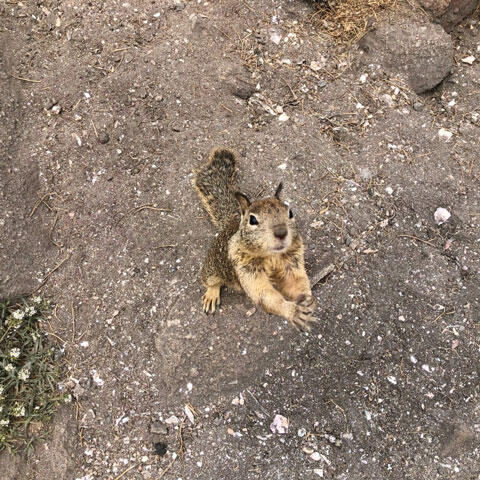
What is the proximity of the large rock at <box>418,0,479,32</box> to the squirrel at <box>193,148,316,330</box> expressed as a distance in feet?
10.2

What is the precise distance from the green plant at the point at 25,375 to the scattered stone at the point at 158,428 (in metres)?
0.77

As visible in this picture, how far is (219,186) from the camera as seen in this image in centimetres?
406

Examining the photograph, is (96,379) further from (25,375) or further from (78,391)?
(25,375)

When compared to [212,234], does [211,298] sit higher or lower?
lower

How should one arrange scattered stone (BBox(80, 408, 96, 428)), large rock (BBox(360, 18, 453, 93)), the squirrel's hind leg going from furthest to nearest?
large rock (BBox(360, 18, 453, 93)), the squirrel's hind leg, scattered stone (BBox(80, 408, 96, 428))

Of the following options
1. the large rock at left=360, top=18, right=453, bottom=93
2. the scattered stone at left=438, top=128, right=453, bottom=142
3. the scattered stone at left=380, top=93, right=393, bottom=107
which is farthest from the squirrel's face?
the large rock at left=360, top=18, right=453, bottom=93

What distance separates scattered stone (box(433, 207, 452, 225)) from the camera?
173 inches

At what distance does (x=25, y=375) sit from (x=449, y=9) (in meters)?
5.66

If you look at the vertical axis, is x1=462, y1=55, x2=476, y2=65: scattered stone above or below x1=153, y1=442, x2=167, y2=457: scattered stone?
above

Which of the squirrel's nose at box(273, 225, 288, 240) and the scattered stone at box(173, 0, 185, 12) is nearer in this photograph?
the squirrel's nose at box(273, 225, 288, 240)

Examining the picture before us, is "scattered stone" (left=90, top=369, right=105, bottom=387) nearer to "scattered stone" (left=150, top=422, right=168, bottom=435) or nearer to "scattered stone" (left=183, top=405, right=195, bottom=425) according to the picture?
"scattered stone" (left=150, top=422, right=168, bottom=435)

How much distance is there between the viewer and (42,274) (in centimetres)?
420

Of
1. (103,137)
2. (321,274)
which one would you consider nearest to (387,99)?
(321,274)

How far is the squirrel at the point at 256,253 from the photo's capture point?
3.01m
